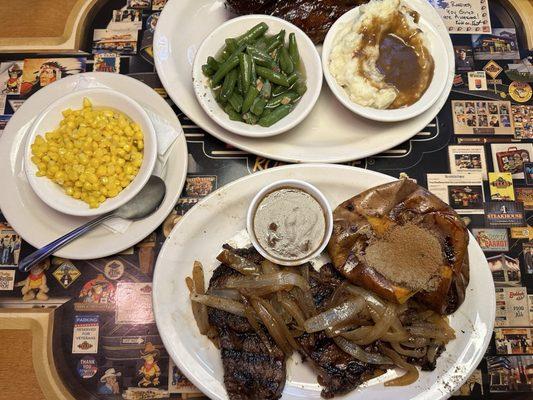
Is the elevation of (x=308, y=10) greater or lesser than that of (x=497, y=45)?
greater

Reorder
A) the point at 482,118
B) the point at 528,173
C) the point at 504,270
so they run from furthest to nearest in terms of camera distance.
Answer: the point at 482,118 < the point at 528,173 < the point at 504,270

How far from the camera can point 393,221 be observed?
3.21m

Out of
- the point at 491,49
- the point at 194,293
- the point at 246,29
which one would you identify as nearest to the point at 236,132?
the point at 246,29

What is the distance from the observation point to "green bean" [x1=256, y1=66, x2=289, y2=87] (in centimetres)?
362

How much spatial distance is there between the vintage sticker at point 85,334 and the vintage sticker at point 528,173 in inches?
153

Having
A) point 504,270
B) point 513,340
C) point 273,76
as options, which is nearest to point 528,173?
point 504,270

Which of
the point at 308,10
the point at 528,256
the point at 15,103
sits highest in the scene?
the point at 308,10

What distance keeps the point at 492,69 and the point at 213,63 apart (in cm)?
263

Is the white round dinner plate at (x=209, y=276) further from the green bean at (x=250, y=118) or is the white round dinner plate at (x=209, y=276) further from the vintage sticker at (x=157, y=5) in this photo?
the vintage sticker at (x=157, y=5)

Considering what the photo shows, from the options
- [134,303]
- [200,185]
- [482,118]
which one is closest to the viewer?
[134,303]

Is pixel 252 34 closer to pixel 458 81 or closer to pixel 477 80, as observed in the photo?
pixel 458 81

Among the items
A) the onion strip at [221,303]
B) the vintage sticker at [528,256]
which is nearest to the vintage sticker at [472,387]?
the vintage sticker at [528,256]

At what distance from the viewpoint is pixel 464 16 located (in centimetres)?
421

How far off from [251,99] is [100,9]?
6.20 feet
